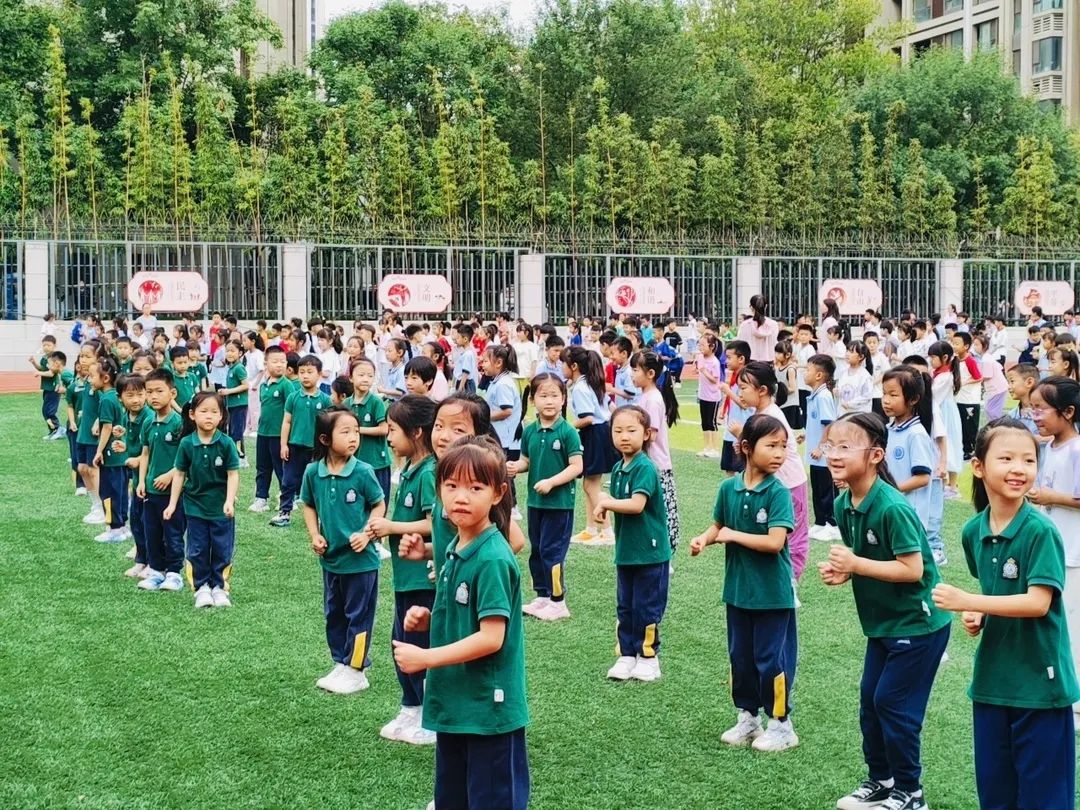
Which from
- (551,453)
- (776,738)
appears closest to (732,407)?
(551,453)

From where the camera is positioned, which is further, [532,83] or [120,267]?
[532,83]

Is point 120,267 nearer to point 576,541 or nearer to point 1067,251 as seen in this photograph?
point 576,541

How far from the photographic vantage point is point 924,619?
4.43 m

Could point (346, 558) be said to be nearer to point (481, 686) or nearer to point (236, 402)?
point (481, 686)

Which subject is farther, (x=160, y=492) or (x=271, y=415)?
(x=271, y=415)

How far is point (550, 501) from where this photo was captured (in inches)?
286

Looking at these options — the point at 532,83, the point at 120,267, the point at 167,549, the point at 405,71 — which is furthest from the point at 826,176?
the point at 167,549

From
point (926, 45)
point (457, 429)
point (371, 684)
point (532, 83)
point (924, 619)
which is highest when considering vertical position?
point (926, 45)

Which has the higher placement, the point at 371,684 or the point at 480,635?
the point at 480,635

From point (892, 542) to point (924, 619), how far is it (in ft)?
0.93

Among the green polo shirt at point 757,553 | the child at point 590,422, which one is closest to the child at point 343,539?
the green polo shirt at point 757,553

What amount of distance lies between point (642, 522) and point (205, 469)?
269cm

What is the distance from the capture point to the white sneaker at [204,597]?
7555 mm

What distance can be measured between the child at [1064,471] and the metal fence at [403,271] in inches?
817
